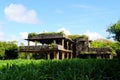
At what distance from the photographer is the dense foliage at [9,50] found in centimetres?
4966

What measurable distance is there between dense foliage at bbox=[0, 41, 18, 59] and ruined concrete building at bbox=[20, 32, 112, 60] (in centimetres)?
343

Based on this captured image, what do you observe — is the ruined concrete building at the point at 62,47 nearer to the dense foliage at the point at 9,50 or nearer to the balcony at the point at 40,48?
the balcony at the point at 40,48

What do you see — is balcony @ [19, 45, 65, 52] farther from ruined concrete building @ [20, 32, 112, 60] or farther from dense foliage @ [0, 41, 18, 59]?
dense foliage @ [0, 41, 18, 59]

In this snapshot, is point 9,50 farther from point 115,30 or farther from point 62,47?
point 115,30

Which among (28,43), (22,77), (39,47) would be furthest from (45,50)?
(22,77)

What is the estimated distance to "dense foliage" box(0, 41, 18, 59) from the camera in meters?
49.7

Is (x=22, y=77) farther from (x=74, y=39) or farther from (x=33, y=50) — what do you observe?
(x=74, y=39)

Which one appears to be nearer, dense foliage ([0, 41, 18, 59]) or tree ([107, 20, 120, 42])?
tree ([107, 20, 120, 42])

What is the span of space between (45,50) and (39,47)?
1.16 m

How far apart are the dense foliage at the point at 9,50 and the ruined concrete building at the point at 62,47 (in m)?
3.43

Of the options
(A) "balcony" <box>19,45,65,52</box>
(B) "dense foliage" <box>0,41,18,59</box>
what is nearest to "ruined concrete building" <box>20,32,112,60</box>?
(A) "balcony" <box>19,45,65,52</box>

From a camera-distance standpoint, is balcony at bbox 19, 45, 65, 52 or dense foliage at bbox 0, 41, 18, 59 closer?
balcony at bbox 19, 45, 65, 52

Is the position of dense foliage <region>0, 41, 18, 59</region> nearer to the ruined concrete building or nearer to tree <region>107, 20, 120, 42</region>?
the ruined concrete building

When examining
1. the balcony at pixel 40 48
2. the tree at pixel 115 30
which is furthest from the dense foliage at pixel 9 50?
the tree at pixel 115 30
